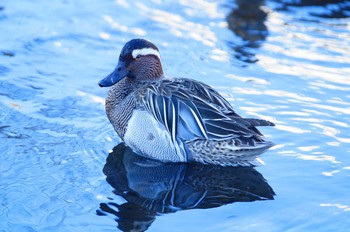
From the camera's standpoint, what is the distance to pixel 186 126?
677 cm

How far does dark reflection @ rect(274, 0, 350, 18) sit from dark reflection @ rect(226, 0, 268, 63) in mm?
408

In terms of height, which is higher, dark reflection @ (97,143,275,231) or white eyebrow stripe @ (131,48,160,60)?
white eyebrow stripe @ (131,48,160,60)

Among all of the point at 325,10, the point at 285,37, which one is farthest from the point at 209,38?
the point at 325,10

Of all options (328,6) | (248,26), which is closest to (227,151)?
(248,26)

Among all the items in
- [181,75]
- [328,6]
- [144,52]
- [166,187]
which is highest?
[328,6]

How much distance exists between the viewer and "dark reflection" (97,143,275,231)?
590 cm

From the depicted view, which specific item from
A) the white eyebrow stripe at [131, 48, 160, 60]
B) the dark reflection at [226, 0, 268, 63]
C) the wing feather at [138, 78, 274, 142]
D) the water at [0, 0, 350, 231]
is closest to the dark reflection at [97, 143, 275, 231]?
the water at [0, 0, 350, 231]

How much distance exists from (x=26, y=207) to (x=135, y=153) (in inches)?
59.8

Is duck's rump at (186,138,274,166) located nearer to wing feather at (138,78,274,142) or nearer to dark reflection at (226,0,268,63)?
wing feather at (138,78,274,142)

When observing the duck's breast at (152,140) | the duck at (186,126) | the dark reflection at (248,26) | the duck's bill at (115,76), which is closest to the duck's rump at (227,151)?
the duck at (186,126)

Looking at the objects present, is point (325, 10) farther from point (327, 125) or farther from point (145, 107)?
point (145, 107)

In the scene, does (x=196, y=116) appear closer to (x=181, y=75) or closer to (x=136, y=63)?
(x=136, y=63)

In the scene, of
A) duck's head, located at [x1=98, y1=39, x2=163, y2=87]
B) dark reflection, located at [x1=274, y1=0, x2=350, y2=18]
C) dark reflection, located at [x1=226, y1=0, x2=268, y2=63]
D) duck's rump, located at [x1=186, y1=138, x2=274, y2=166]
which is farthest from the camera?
dark reflection, located at [x1=274, y1=0, x2=350, y2=18]

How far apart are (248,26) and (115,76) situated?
401cm
